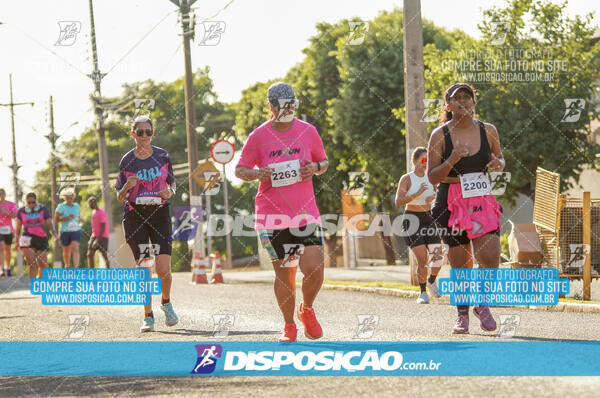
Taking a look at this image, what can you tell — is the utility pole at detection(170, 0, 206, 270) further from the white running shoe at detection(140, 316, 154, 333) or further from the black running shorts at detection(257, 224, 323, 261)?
the black running shorts at detection(257, 224, 323, 261)

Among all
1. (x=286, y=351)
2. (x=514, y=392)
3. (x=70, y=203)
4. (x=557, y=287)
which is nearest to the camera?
(x=514, y=392)

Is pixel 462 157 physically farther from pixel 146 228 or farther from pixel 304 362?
pixel 146 228

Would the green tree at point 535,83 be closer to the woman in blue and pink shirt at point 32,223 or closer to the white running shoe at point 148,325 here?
the woman in blue and pink shirt at point 32,223

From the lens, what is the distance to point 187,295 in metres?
15.1

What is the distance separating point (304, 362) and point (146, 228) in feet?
10.8

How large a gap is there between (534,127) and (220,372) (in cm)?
2203

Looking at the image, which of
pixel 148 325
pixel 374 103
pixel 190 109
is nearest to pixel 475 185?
pixel 148 325

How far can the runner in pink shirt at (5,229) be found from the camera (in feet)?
63.8

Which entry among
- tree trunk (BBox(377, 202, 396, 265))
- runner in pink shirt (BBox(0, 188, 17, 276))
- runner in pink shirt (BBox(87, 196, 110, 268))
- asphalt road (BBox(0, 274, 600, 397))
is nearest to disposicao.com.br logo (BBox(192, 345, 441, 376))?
asphalt road (BBox(0, 274, 600, 397))

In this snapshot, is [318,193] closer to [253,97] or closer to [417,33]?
[253,97]

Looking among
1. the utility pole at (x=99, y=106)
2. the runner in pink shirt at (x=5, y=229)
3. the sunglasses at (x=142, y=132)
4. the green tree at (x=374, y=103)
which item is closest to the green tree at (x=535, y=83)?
the green tree at (x=374, y=103)

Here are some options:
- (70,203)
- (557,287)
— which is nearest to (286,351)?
(557,287)

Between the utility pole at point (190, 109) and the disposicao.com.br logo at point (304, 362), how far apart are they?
45.0ft

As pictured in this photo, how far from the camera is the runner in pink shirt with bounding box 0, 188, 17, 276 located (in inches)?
765
